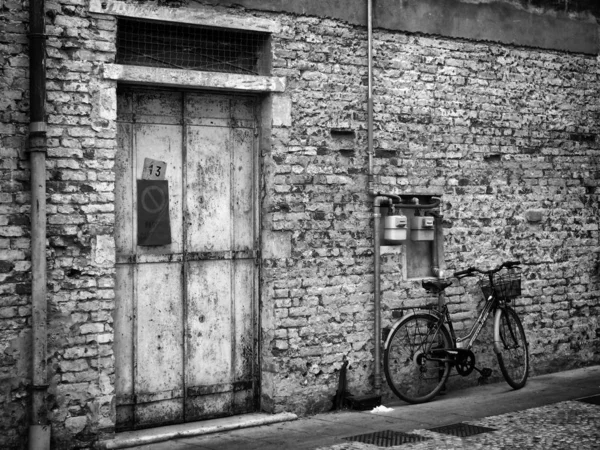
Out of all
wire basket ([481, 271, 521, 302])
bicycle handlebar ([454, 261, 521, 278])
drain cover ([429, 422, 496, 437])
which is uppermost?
bicycle handlebar ([454, 261, 521, 278])

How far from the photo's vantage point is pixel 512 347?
27.8ft

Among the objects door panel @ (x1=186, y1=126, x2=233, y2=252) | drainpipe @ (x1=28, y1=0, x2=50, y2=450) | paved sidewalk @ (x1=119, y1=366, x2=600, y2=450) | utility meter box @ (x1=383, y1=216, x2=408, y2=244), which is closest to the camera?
drainpipe @ (x1=28, y1=0, x2=50, y2=450)

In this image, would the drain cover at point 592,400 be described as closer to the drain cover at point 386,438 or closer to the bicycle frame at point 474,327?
the bicycle frame at point 474,327

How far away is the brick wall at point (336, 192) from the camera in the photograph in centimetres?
612

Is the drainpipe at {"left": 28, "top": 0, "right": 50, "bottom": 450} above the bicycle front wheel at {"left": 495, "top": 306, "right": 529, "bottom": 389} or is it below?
above

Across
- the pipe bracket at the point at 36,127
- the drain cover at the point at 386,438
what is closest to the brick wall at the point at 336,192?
the pipe bracket at the point at 36,127

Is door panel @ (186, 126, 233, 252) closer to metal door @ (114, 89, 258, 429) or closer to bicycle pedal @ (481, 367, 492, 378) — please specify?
metal door @ (114, 89, 258, 429)

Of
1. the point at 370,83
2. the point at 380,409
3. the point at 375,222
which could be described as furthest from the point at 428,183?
the point at 380,409

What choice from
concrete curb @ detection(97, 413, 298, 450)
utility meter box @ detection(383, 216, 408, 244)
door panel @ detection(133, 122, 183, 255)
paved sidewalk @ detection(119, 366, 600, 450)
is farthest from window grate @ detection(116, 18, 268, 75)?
paved sidewalk @ detection(119, 366, 600, 450)

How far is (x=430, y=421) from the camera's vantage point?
7066 mm

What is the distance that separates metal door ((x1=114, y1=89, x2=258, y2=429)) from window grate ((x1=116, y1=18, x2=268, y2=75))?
261 millimetres

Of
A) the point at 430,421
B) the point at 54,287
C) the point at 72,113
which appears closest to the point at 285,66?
the point at 72,113

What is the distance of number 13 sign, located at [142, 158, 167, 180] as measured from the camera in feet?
22.3

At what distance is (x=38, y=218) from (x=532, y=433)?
13.4ft
